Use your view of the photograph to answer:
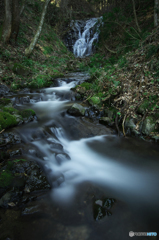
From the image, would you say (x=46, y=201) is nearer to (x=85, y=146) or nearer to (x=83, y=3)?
(x=85, y=146)

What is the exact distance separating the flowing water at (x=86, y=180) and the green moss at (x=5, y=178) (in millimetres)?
602

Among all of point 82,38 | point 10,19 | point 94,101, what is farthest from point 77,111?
point 82,38

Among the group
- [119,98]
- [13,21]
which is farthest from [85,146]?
A: [13,21]

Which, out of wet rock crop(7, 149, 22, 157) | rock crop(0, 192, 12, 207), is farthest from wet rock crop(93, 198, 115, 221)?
wet rock crop(7, 149, 22, 157)

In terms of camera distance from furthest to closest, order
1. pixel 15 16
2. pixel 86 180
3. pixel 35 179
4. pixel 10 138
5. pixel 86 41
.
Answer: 1. pixel 86 41
2. pixel 15 16
3. pixel 10 138
4. pixel 86 180
5. pixel 35 179

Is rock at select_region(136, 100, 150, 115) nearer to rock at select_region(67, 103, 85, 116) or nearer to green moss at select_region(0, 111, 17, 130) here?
rock at select_region(67, 103, 85, 116)

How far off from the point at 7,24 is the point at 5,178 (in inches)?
459

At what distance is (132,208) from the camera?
279 cm

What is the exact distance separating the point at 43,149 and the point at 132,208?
256cm

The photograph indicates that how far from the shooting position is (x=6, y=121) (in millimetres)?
4586

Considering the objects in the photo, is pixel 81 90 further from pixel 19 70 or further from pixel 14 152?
pixel 14 152

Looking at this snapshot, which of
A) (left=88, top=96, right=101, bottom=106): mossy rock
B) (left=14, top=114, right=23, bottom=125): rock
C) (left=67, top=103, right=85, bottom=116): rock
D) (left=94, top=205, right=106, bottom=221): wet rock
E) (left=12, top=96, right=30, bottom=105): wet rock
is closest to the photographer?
(left=94, top=205, right=106, bottom=221): wet rock

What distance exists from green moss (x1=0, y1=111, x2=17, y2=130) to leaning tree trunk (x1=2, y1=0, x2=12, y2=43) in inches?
348

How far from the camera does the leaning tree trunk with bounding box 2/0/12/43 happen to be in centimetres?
1010
